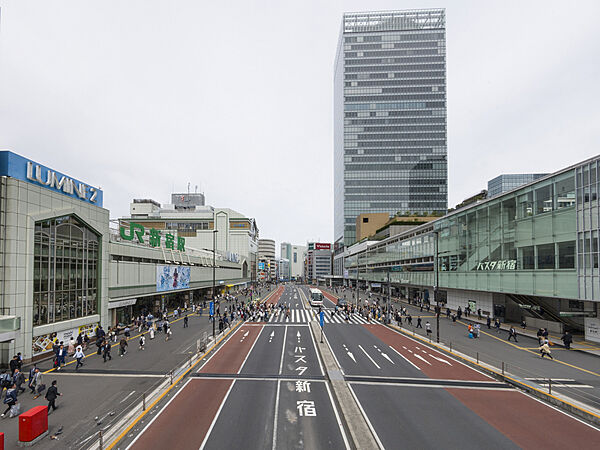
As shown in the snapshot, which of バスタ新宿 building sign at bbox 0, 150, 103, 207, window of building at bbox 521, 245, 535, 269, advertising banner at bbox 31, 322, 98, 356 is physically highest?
バスタ新宿 building sign at bbox 0, 150, 103, 207

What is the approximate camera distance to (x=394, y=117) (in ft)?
441

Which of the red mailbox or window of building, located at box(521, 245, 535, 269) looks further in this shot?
window of building, located at box(521, 245, 535, 269)

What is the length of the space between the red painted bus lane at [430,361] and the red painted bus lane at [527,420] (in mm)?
2469

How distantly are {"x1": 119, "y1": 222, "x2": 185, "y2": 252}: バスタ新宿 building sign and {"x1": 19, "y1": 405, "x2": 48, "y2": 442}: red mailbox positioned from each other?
24.6 meters

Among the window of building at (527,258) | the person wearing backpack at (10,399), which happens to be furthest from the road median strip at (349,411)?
the window of building at (527,258)

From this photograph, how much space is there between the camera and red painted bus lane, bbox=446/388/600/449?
450 inches

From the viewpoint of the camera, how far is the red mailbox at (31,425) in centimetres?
1075

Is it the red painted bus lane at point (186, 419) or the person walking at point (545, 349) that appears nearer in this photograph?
the red painted bus lane at point (186, 419)

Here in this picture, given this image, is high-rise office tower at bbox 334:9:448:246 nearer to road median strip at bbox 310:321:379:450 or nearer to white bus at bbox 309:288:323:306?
white bus at bbox 309:288:323:306

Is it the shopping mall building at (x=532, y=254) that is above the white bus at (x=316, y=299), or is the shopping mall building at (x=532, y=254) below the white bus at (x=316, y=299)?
above

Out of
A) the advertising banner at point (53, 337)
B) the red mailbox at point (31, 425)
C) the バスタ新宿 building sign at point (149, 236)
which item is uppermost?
the バスタ新宿 building sign at point (149, 236)

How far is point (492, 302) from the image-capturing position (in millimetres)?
39500

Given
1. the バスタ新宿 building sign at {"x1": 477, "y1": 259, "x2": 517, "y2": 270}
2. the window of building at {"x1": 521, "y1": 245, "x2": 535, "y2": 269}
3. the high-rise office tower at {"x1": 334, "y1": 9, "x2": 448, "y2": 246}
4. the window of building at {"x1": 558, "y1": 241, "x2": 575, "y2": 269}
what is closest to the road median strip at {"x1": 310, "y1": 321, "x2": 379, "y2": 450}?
the window of building at {"x1": 558, "y1": 241, "x2": 575, "y2": 269}

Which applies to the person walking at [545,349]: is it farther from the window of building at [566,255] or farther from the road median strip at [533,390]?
the window of building at [566,255]
